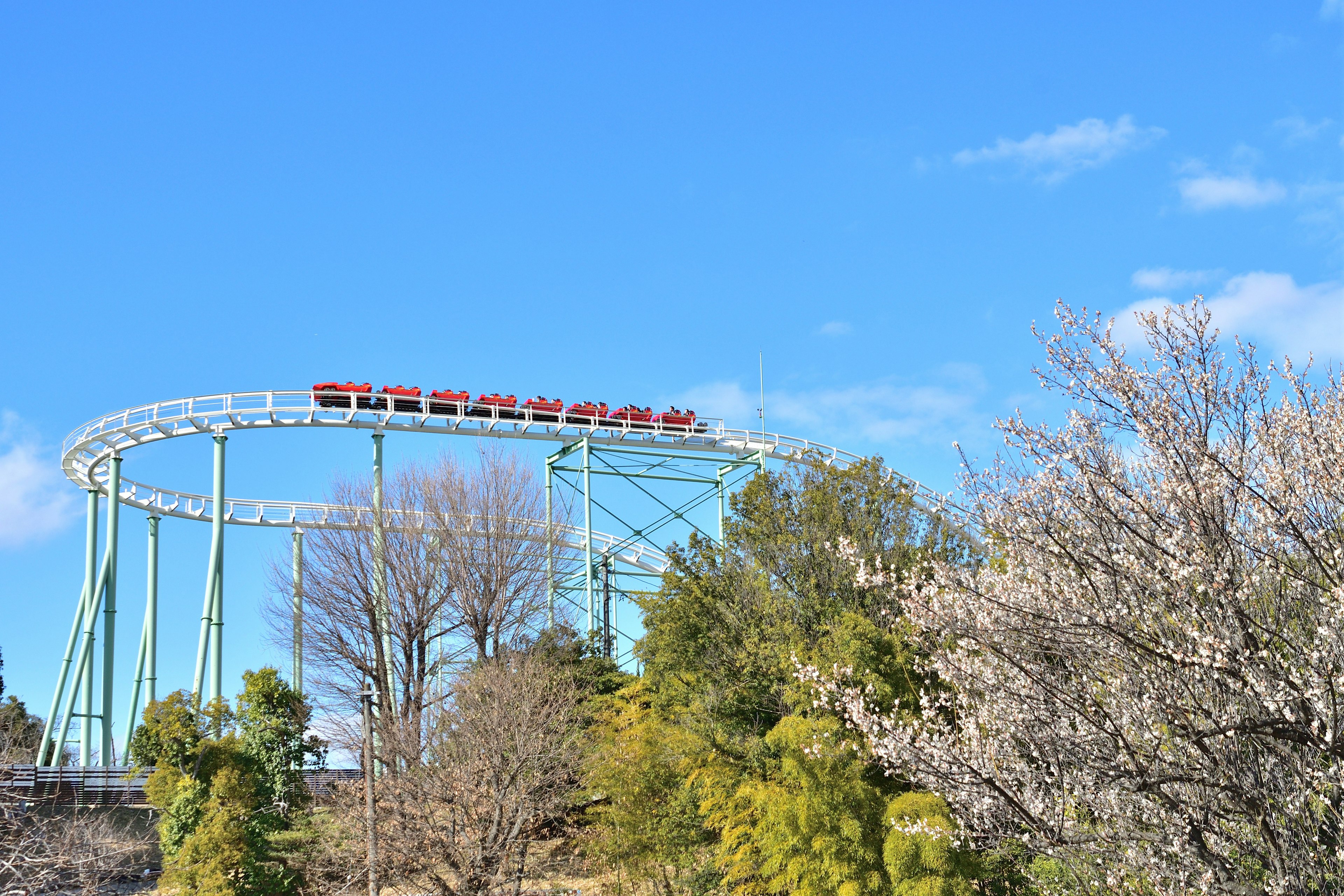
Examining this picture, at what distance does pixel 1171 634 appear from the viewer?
29.7ft

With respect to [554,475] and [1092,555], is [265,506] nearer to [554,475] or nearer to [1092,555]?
[554,475]

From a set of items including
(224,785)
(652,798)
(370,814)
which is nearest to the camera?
(370,814)

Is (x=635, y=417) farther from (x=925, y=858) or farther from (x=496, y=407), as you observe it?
(x=925, y=858)

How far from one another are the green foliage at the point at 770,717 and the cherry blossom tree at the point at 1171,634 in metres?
7.31

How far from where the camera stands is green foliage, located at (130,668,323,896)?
2088 centimetres

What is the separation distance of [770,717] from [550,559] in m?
8.80

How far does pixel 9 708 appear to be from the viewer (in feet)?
108

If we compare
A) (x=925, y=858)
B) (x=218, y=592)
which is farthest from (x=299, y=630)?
(x=925, y=858)

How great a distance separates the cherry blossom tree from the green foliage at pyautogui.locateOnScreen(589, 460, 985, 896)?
24.0 feet

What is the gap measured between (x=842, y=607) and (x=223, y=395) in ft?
51.7

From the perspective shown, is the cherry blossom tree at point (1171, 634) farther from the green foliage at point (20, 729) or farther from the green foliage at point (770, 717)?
the green foliage at point (20, 729)

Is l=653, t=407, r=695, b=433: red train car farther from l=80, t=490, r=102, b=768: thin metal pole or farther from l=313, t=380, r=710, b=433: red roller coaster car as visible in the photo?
l=80, t=490, r=102, b=768: thin metal pole

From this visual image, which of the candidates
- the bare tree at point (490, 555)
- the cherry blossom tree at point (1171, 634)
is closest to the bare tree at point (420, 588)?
the bare tree at point (490, 555)

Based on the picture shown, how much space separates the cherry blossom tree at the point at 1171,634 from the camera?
327 inches
